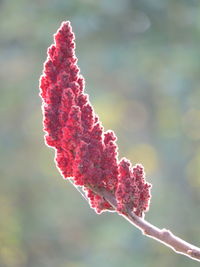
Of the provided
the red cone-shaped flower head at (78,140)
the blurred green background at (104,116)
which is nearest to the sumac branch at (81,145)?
the red cone-shaped flower head at (78,140)

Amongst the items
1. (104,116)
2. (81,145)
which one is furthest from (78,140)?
(104,116)

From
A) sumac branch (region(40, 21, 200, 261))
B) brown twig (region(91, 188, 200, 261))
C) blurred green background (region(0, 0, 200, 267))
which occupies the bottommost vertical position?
brown twig (region(91, 188, 200, 261))

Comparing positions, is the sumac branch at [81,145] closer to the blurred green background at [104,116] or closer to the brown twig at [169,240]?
the brown twig at [169,240]

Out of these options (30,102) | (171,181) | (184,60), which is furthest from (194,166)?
(30,102)

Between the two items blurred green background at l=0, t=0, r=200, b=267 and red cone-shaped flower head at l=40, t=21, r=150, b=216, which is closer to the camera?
red cone-shaped flower head at l=40, t=21, r=150, b=216

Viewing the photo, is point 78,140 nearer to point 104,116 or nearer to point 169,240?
point 169,240

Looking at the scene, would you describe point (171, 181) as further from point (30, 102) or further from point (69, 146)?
point (69, 146)

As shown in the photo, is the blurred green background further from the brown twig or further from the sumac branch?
the brown twig

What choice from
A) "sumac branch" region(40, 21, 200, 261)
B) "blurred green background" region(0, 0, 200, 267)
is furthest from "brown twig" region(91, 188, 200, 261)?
"blurred green background" region(0, 0, 200, 267)
